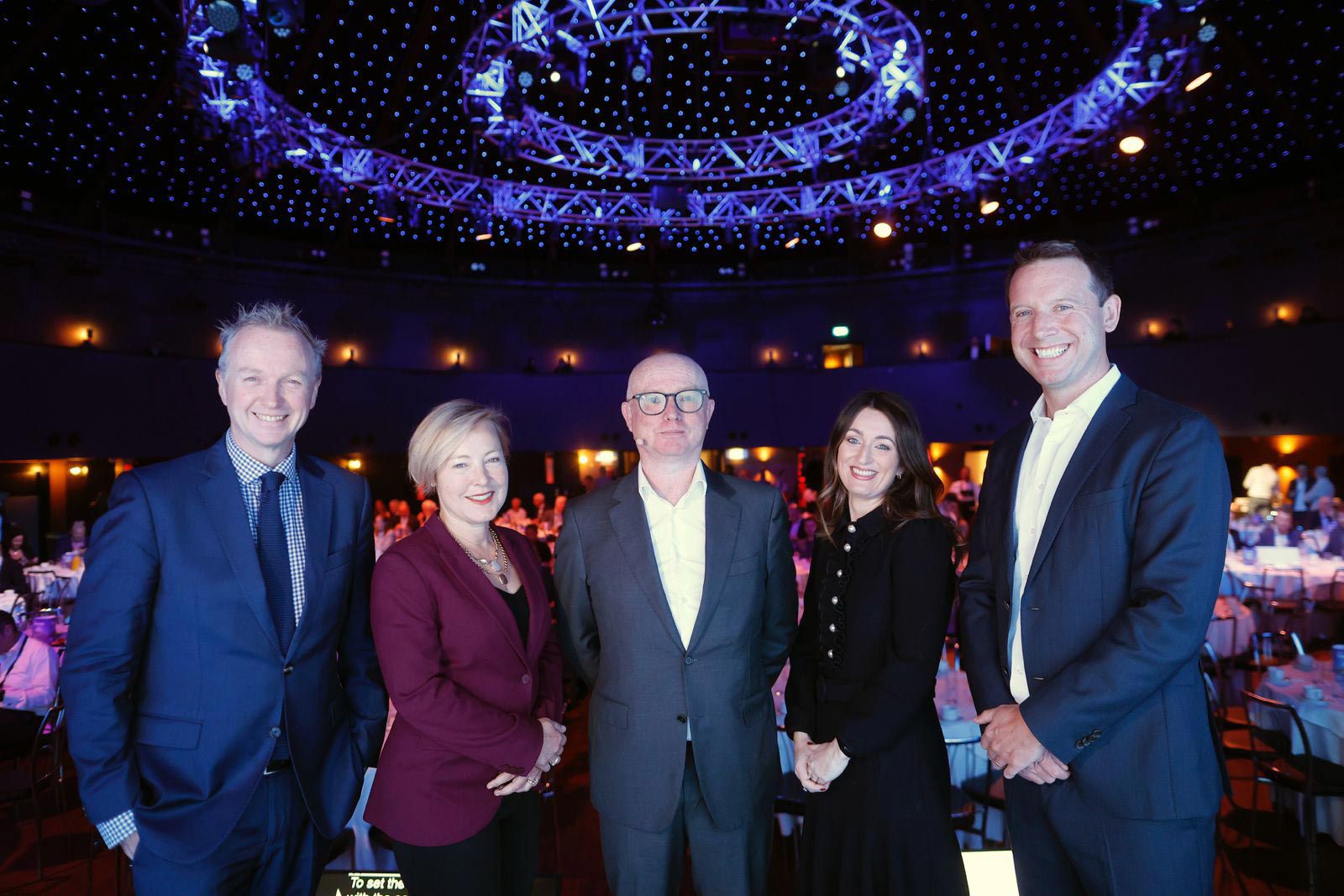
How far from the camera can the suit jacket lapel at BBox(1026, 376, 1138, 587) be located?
1916mm

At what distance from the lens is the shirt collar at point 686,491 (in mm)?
2410

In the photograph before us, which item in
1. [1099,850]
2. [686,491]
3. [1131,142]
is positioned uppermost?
[1131,142]

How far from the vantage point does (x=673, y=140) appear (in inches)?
580

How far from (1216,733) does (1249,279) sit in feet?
56.2

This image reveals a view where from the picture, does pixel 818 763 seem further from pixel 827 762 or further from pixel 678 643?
pixel 678 643

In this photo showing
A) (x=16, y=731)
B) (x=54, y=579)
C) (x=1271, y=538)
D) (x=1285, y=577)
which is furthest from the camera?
(x=1271, y=538)

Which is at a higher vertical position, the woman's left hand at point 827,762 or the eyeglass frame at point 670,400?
the eyeglass frame at point 670,400

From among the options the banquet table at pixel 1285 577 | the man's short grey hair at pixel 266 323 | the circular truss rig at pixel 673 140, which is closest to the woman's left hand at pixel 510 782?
the man's short grey hair at pixel 266 323

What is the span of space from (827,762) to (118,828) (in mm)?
1840

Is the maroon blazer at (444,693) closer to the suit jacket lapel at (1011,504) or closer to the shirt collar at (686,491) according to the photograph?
the shirt collar at (686,491)

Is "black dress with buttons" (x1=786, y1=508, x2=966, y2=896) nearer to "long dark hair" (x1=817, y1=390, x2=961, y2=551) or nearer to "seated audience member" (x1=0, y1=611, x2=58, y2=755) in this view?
"long dark hair" (x1=817, y1=390, x2=961, y2=551)

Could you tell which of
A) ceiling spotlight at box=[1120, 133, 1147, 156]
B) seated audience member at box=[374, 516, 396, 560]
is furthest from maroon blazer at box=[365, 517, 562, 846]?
ceiling spotlight at box=[1120, 133, 1147, 156]

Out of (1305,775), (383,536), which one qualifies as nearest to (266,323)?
(1305,775)

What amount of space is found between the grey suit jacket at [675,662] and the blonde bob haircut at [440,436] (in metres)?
0.48
